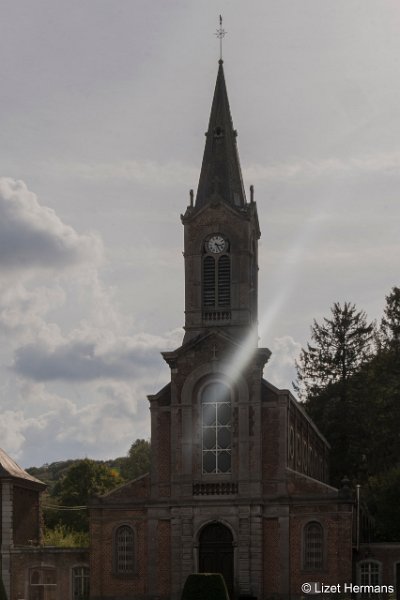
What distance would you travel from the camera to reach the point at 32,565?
179 ft

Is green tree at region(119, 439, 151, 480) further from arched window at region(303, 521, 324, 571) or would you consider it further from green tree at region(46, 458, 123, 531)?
arched window at region(303, 521, 324, 571)

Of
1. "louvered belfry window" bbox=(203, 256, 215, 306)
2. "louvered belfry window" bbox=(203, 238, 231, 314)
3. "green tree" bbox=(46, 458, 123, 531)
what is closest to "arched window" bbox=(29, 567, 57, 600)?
"louvered belfry window" bbox=(203, 238, 231, 314)

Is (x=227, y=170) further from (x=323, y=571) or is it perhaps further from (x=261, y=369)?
(x=323, y=571)

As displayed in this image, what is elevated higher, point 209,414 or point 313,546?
point 209,414

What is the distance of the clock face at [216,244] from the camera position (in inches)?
2266

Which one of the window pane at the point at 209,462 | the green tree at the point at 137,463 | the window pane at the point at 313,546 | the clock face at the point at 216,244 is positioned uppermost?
the clock face at the point at 216,244

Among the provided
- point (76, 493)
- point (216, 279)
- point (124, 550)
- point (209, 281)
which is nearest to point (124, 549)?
point (124, 550)

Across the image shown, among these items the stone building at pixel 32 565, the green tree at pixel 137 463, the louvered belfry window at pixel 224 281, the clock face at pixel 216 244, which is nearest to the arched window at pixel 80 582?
the stone building at pixel 32 565

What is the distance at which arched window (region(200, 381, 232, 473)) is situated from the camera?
52.8 metres

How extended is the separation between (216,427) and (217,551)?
18.0 feet

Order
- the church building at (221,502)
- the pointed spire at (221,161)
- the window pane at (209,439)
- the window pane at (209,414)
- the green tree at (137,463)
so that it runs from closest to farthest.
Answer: the church building at (221,502)
the window pane at (209,439)
the window pane at (209,414)
the pointed spire at (221,161)
the green tree at (137,463)

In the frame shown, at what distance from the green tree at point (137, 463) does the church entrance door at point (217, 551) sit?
53751mm

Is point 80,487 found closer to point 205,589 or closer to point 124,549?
point 124,549

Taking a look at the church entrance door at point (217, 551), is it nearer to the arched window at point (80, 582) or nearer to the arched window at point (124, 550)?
the arched window at point (124, 550)
